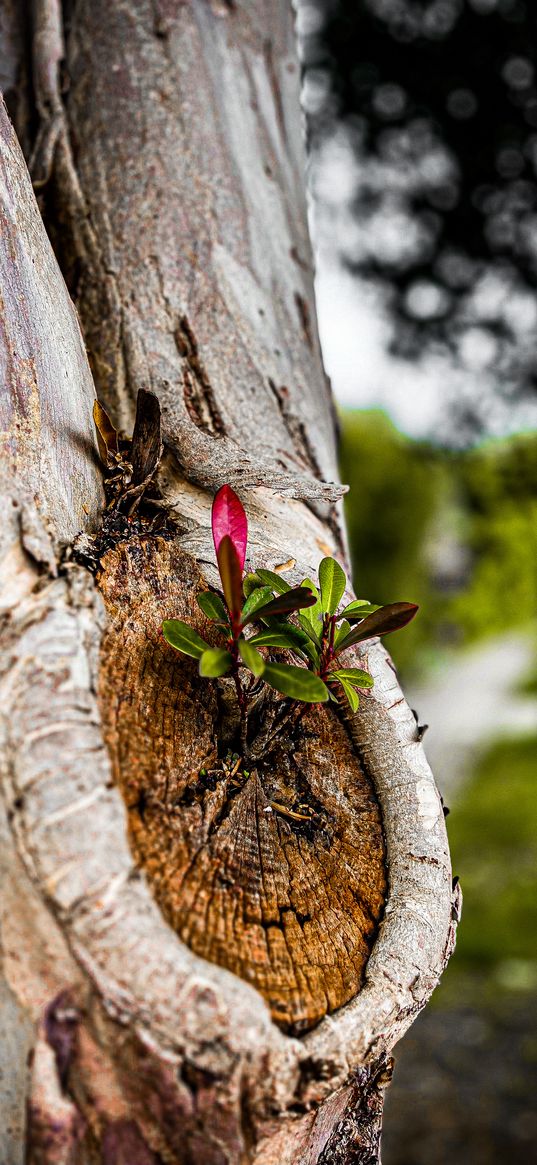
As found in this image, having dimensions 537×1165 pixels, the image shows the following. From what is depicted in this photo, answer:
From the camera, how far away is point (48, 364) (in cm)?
126

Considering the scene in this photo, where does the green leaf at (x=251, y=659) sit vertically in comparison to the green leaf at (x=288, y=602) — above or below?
below

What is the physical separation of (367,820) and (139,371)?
1.04 metres

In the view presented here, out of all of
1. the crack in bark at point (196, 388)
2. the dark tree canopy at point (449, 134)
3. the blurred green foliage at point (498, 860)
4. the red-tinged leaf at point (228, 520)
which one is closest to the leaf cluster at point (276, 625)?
the red-tinged leaf at point (228, 520)

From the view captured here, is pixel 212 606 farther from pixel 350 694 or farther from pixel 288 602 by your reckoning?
pixel 350 694

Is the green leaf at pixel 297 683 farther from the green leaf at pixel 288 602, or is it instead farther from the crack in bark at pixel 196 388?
the crack in bark at pixel 196 388

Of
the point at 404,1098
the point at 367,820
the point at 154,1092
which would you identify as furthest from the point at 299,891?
the point at 404,1098

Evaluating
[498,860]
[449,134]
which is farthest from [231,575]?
[498,860]

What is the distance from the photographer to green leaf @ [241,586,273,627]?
1.14m

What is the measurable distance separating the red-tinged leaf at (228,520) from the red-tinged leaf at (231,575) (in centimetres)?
10

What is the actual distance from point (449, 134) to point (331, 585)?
11.5ft

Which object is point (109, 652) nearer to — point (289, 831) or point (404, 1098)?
point (289, 831)

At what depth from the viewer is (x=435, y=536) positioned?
14016mm

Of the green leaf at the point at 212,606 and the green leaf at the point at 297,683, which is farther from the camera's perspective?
the green leaf at the point at 212,606

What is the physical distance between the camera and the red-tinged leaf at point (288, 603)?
104 centimetres
